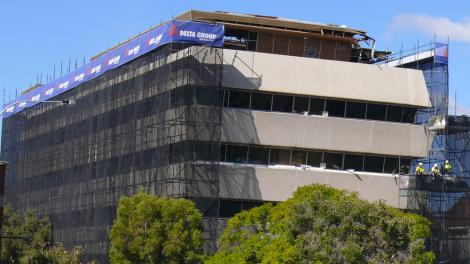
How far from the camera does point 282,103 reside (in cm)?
7719

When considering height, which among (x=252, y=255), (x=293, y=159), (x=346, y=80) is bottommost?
(x=252, y=255)

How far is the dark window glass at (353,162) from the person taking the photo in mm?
79375

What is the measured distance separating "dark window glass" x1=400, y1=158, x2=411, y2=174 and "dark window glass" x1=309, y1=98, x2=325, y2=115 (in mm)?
8014

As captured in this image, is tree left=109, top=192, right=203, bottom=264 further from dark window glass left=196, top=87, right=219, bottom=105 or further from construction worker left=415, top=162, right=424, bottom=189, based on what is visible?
construction worker left=415, top=162, right=424, bottom=189

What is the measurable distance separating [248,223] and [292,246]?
6253mm

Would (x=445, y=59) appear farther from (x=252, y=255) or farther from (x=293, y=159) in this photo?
(x=252, y=255)

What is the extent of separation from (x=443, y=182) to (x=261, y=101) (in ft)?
49.2

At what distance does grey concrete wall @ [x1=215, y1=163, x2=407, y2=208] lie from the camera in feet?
245

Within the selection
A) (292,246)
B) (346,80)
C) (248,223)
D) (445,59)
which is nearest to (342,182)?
(346,80)

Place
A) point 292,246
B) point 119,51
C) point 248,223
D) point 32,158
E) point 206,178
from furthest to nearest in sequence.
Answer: point 32,158 < point 119,51 < point 206,178 < point 248,223 < point 292,246

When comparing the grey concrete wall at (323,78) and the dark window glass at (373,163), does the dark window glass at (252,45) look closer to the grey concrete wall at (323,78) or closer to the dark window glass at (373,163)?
the grey concrete wall at (323,78)

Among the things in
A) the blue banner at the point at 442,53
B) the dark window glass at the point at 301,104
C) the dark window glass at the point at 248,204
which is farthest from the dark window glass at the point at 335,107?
the dark window glass at the point at 248,204

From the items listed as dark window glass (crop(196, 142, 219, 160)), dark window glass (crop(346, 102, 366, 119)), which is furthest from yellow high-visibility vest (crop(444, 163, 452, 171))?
dark window glass (crop(196, 142, 219, 160))

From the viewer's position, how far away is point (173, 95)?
7338 cm
